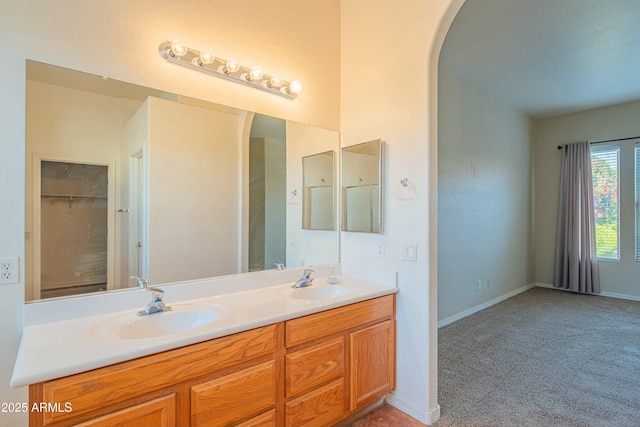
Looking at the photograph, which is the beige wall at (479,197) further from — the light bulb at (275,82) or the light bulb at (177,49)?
the light bulb at (177,49)

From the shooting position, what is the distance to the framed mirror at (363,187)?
7.32 feet

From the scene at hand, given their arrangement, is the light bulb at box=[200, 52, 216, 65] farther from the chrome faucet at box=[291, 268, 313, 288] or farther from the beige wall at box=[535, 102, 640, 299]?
the beige wall at box=[535, 102, 640, 299]

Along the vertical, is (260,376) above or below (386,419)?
above

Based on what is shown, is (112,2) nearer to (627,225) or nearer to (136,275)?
(136,275)

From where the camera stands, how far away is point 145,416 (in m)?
1.16

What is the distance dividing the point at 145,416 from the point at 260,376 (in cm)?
47

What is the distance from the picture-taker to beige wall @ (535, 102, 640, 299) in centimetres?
474

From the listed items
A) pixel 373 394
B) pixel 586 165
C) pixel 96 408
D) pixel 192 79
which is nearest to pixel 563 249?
pixel 586 165

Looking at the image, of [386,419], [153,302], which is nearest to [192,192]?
[153,302]

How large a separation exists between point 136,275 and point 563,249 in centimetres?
617

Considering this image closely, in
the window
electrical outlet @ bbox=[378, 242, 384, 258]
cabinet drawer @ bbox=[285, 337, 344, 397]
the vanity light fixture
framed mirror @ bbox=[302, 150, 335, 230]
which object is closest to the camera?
cabinet drawer @ bbox=[285, 337, 344, 397]

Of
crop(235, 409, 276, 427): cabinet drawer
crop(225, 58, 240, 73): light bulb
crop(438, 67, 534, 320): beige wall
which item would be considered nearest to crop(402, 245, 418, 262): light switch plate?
crop(235, 409, 276, 427): cabinet drawer

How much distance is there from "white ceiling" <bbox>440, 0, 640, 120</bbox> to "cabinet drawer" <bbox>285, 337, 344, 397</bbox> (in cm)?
272

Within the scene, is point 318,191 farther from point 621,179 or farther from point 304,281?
point 621,179
